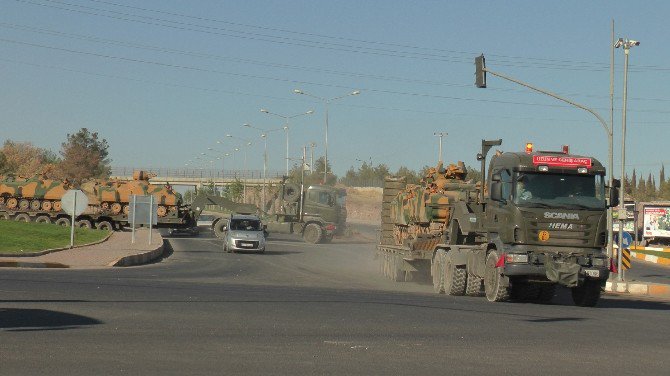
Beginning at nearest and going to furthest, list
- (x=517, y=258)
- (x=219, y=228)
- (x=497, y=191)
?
(x=517, y=258) < (x=497, y=191) < (x=219, y=228)

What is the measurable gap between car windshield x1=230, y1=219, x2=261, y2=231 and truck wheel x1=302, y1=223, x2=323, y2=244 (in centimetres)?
1243

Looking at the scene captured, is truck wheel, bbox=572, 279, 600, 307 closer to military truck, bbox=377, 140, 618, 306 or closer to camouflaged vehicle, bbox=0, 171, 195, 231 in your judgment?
military truck, bbox=377, 140, 618, 306

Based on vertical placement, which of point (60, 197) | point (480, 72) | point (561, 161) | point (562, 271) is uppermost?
point (480, 72)

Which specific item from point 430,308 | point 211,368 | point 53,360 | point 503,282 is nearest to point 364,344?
point 211,368

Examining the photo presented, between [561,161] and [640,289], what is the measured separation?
11845mm

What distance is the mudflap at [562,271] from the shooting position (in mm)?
20234

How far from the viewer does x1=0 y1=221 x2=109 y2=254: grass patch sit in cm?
3516

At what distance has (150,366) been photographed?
32.5 ft

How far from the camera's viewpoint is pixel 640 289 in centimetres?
3067

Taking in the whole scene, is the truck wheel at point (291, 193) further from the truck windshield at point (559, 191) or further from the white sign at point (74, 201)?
the truck windshield at point (559, 191)

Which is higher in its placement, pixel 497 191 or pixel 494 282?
pixel 497 191

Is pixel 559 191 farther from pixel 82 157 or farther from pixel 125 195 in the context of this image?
pixel 82 157

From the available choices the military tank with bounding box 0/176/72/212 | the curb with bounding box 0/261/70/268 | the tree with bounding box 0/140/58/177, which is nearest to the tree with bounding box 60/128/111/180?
the tree with bounding box 0/140/58/177

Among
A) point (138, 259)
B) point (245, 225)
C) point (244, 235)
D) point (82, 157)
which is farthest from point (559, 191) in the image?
point (82, 157)
